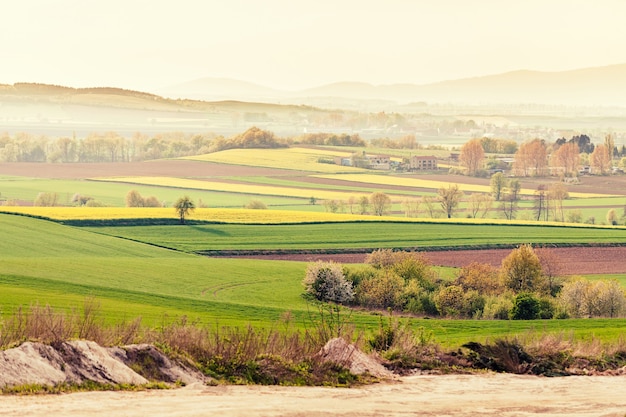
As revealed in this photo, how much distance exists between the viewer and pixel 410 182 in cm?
12125

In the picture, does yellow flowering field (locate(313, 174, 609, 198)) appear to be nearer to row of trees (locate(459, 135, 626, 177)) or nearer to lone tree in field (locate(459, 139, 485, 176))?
lone tree in field (locate(459, 139, 485, 176))

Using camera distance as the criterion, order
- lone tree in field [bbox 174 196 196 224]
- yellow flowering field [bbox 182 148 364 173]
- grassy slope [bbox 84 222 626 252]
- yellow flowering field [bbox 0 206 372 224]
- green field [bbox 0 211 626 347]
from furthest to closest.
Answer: yellow flowering field [bbox 182 148 364 173] < lone tree in field [bbox 174 196 196 224] < yellow flowering field [bbox 0 206 372 224] < grassy slope [bbox 84 222 626 252] < green field [bbox 0 211 626 347]

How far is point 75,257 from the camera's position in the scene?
5466 centimetres

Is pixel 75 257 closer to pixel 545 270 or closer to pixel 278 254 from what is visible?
pixel 278 254

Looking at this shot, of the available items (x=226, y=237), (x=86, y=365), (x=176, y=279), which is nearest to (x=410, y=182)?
(x=226, y=237)

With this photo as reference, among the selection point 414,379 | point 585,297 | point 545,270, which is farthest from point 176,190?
point 414,379

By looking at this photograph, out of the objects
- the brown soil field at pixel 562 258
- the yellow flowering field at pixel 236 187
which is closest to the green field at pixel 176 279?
the brown soil field at pixel 562 258

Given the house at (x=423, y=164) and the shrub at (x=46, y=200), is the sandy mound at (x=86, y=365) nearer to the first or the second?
the shrub at (x=46, y=200)

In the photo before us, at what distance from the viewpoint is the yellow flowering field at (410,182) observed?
112644 mm

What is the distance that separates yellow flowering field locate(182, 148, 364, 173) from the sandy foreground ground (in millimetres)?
106956

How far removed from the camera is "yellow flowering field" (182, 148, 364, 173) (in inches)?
5236

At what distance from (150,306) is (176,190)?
7111 centimetres

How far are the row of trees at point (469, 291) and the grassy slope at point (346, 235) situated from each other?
14293 mm

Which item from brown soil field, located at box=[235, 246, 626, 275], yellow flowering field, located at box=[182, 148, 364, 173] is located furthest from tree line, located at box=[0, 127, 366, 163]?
brown soil field, located at box=[235, 246, 626, 275]
